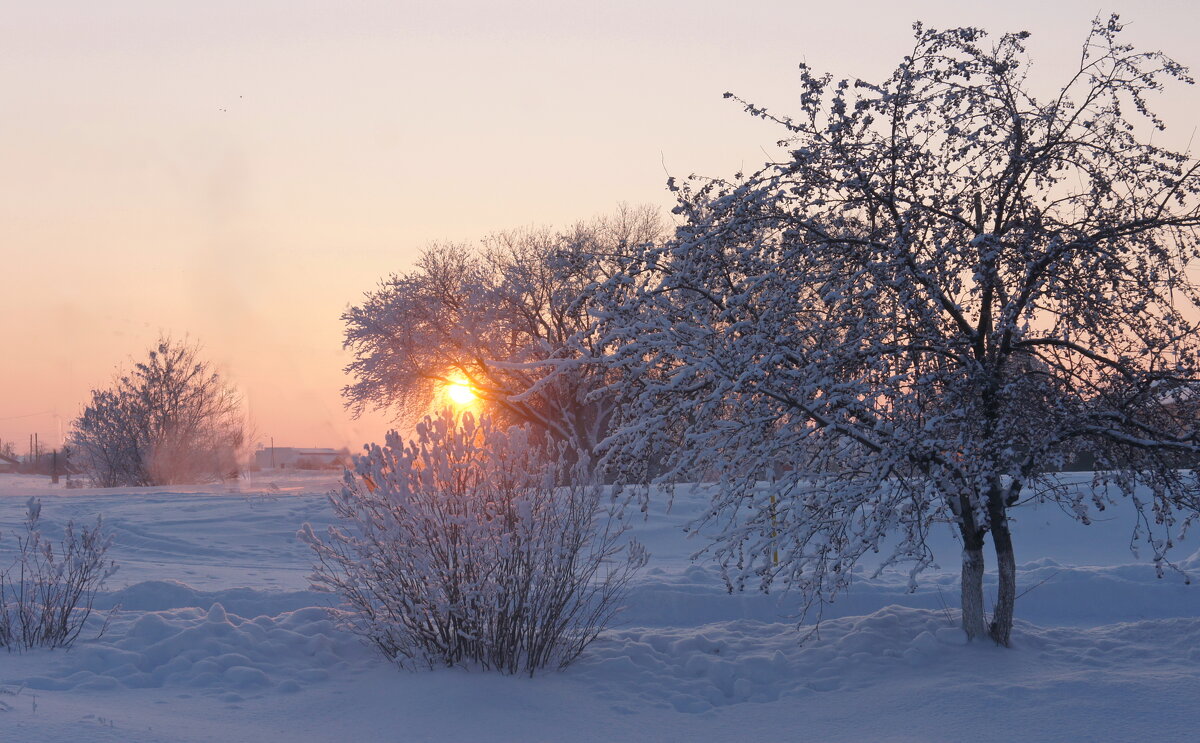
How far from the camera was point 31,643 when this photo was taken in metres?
7.98

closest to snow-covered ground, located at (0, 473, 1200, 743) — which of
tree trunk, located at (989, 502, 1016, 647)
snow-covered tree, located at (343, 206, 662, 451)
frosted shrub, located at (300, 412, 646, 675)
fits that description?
tree trunk, located at (989, 502, 1016, 647)

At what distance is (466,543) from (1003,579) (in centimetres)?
410

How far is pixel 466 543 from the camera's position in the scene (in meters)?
7.13

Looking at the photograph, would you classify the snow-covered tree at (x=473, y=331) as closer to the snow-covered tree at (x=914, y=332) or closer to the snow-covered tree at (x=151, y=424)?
the snow-covered tree at (x=151, y=424)

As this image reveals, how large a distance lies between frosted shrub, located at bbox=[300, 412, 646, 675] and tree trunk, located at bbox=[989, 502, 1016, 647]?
2.70 meters

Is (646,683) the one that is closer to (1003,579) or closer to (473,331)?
(1003,579)

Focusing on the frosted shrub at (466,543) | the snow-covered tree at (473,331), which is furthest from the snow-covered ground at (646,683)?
the snow-covered tree at (473,331)

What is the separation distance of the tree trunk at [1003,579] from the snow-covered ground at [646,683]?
16 cm

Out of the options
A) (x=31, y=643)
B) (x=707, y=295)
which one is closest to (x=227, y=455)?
(x=31, y=643)

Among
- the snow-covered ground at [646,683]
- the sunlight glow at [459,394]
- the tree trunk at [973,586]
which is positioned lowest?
the snow-covered ground at [646,683]

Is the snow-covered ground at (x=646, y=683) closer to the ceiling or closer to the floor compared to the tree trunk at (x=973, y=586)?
closer to the floor

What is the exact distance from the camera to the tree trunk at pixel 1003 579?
304 inches

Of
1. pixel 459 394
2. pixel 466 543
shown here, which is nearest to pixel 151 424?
pixel 459 394

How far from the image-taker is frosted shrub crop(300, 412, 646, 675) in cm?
714
